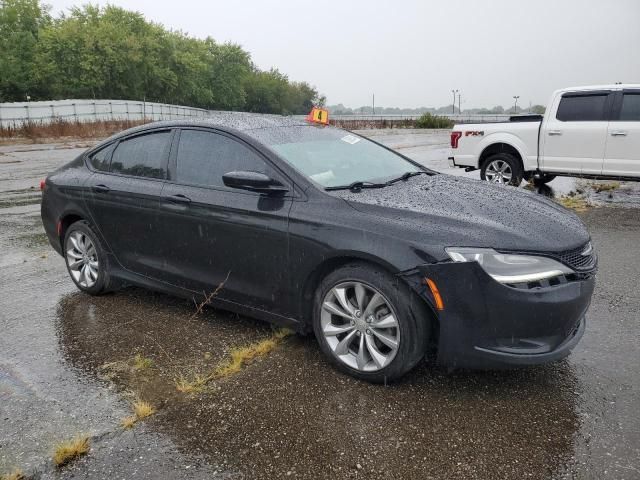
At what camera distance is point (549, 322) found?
310 cm

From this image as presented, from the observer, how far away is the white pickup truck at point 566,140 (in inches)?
366

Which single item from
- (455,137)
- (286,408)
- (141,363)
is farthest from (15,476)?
(455,137)

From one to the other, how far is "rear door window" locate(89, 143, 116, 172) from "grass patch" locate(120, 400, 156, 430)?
252 cm

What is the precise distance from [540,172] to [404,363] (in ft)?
26.6

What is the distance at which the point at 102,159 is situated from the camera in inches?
201

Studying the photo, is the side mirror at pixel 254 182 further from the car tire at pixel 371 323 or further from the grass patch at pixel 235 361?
the grass patch at pixel 235 361

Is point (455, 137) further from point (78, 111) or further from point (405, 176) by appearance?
point (78, 111)

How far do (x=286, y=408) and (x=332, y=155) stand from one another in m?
1.94

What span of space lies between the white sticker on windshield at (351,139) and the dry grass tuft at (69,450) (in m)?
2.95

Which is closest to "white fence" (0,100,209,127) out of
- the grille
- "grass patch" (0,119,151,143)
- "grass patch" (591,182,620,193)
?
"grass patch" (0,119,151,143)

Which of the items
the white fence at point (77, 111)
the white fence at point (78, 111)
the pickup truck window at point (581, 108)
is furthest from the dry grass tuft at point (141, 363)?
the white fence at point (78, 111)

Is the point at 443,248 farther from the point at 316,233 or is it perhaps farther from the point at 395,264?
the point at 316,233

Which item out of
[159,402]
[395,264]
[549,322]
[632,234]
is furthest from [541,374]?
[632,234]

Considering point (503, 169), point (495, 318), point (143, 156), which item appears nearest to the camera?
point (495, 318)
